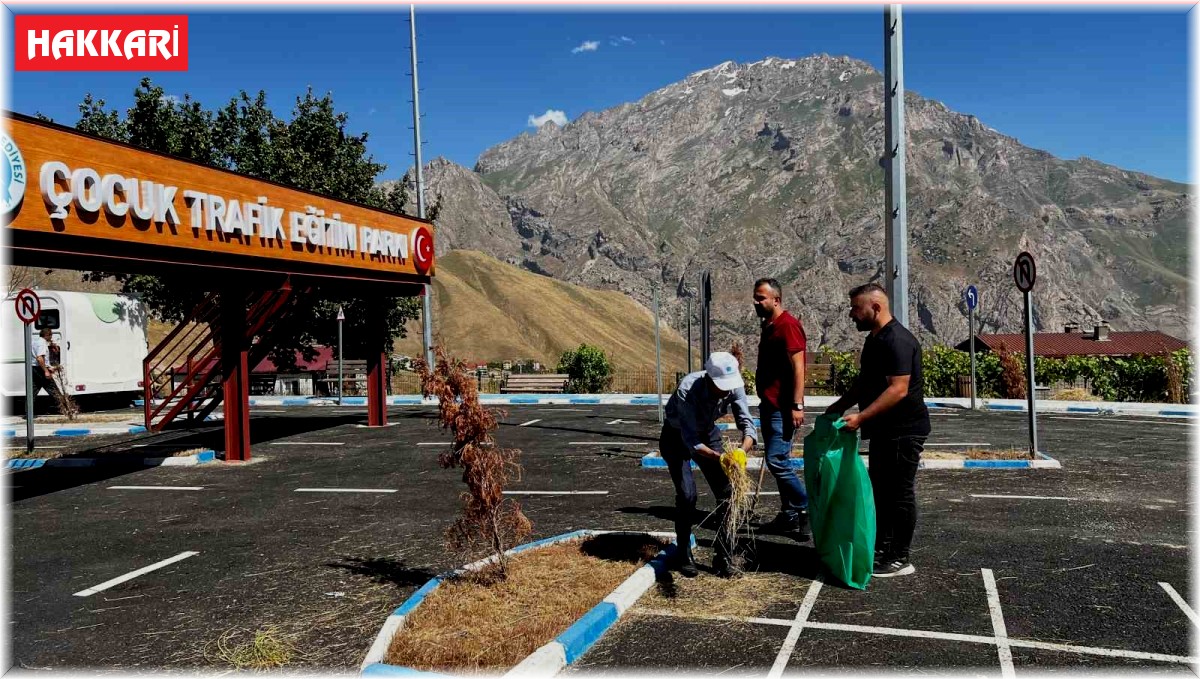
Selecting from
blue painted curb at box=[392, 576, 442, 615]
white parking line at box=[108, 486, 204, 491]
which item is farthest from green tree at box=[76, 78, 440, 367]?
blue painted curb at box=[392, 576, 442, 615]

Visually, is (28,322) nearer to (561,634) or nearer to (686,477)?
(686,477)

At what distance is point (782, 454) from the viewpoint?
7.52 m

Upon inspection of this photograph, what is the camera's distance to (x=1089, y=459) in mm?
12461

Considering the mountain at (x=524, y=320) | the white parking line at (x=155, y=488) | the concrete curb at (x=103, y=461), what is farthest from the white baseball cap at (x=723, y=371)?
the mountain at (x=524, y=320)

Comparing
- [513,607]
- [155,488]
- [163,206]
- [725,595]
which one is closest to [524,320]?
[155,488]

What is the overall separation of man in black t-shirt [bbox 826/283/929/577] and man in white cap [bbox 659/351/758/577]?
94cm

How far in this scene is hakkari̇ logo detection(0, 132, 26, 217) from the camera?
887cm

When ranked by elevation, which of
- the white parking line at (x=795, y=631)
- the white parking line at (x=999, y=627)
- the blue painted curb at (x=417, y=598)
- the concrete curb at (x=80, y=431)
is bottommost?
the white parking line at (x=999, y=627)

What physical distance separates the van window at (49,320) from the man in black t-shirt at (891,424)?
25.2 metres

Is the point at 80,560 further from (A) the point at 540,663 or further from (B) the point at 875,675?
(B) the point at 875,675

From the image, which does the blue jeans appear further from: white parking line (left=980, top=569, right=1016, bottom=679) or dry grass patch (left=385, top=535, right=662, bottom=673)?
white parking line (left=980, top=569, right=1016, bottom=679)

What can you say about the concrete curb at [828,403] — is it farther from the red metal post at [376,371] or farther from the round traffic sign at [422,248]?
the round traffic sign at [422,248]

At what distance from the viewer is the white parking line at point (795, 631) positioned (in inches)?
186

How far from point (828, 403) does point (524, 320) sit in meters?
117
